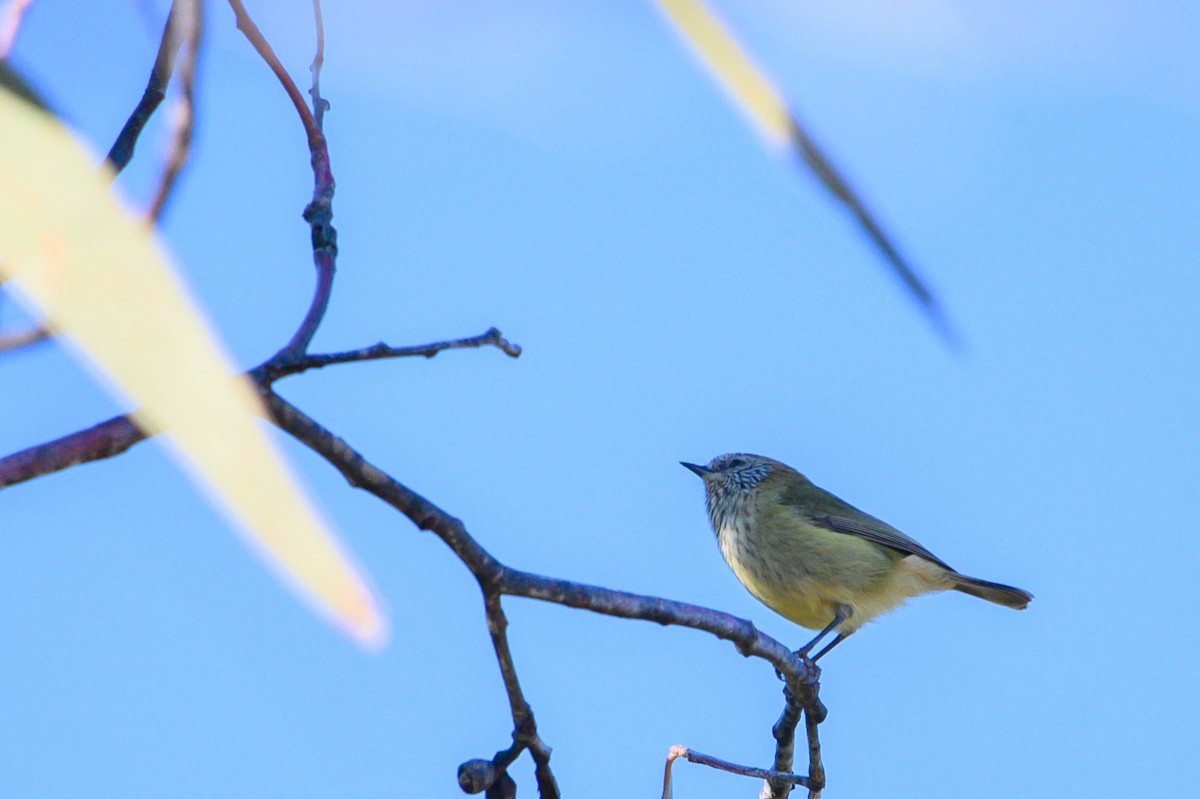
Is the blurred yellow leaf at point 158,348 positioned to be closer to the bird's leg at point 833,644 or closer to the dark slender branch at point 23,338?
the dark slender branch at point 23,338

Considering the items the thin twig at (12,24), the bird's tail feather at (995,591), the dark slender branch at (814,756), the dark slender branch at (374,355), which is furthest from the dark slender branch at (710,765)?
the bird's tail feather at (995,591)

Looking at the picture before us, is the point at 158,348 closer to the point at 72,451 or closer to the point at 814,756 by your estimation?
the point at 72,451

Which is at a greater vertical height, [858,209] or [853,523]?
[853,523]

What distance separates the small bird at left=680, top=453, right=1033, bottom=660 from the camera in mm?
5160

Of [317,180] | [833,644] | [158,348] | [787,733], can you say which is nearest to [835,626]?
[833,644]

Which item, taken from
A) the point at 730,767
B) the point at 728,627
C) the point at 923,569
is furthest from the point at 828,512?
the point at 728,627

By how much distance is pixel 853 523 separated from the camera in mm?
5492

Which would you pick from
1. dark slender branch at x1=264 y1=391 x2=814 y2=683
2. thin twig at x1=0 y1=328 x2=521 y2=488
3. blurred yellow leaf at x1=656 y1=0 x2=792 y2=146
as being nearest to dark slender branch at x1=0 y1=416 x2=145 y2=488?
thin twig at x1=0 y1=328 x2=521 y2=488

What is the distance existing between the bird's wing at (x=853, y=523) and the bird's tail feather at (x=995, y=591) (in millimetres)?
156

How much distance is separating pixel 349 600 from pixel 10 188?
26 cm

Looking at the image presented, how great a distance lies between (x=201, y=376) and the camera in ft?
1.81

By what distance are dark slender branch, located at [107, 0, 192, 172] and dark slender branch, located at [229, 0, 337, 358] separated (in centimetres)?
12

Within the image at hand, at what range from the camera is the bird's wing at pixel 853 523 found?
538 centimetres

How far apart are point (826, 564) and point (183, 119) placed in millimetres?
4192
